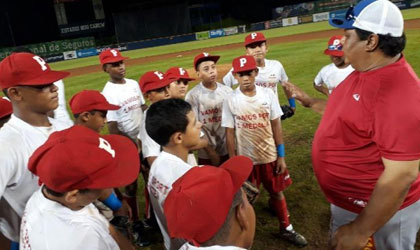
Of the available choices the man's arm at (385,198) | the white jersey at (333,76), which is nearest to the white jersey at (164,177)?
the man's arm at (385,198)

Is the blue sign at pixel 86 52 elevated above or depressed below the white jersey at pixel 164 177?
below

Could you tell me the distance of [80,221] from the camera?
1623 millimetres

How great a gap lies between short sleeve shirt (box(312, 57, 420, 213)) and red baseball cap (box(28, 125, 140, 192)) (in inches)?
49.5

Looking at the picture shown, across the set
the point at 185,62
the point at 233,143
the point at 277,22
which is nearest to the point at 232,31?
the point at 277,22

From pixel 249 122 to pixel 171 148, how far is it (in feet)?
5.19

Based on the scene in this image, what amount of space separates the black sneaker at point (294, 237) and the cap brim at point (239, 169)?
223 cm

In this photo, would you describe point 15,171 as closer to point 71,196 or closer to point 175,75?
point 71,196

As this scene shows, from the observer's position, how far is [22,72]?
7.66 feet

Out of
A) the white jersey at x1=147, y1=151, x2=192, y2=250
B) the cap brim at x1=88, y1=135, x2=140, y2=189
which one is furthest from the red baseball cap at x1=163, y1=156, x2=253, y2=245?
the white jersey at x1=147, y1=151, x2=192, y2=250

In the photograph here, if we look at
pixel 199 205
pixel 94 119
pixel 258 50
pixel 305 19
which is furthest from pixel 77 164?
pixel 305 19

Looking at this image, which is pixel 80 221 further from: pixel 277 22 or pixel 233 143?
pixel 277 22

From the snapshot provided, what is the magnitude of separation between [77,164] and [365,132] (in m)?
1.53

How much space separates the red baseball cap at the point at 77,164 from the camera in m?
1.54

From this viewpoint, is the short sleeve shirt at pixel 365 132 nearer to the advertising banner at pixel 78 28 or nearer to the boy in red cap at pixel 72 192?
the boy in red cap at pixel 72 192
